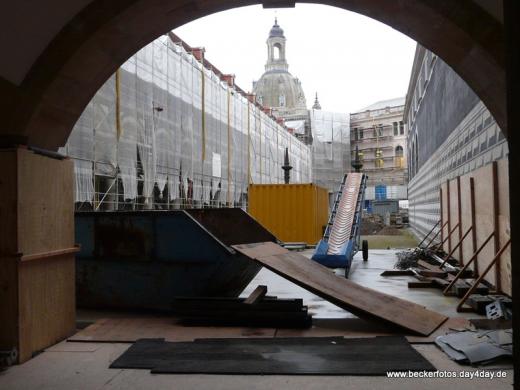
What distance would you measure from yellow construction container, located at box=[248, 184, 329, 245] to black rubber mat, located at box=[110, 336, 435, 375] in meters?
13.7

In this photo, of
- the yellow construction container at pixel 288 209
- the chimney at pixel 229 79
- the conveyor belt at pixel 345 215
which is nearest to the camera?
the conveyor belt at pixel 345 215

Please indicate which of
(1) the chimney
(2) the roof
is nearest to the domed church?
(2) the roof

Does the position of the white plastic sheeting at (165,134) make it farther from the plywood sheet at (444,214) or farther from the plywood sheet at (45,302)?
the plywood sheet at (444,214)

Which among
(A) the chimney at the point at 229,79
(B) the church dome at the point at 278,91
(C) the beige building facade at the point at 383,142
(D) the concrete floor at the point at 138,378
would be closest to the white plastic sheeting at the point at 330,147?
(C) the beige building facade at the point at 383,142

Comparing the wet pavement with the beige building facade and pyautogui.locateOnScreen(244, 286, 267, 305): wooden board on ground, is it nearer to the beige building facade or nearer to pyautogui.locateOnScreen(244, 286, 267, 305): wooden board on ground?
pyautogui.locateOnScreen(244, 286, 267, 305): wooden board on ground

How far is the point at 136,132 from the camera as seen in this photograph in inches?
783

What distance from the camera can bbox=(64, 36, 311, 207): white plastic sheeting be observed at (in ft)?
56.6

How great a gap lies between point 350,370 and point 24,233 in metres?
3.76

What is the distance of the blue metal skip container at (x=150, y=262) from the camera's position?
8.23 metres

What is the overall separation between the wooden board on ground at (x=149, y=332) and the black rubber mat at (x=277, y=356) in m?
0.33

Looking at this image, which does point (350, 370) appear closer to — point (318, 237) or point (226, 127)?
point (318, 237)

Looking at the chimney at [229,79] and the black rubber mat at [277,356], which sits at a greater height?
the chimney at [229,79]

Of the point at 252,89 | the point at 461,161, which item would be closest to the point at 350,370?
the point at 461,161

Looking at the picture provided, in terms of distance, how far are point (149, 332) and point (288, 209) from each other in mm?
13576
